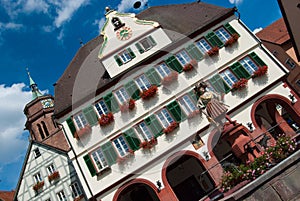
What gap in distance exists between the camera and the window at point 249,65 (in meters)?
19.8

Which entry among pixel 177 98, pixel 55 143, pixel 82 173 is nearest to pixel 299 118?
pixel 177 98

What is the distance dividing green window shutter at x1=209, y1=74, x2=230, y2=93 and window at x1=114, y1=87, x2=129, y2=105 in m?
5.72

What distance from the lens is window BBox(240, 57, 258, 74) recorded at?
65.1 ft

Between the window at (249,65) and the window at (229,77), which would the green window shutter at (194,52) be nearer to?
the window at (229,77)

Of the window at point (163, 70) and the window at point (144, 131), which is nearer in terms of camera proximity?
the window at point (144, 131)

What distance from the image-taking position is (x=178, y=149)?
18.9 m

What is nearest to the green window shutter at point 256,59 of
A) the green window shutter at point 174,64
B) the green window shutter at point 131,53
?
the green window shutter at point 174,64

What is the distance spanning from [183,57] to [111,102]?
5.79 meters

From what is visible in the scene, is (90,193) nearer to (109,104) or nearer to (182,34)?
(109,104)

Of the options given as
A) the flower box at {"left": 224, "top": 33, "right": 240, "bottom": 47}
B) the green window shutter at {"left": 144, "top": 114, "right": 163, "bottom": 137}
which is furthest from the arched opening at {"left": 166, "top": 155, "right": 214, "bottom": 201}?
the flower box at {"left": 224, "top": 33, "right": 240, "bottom": 47}

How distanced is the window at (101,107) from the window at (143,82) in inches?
108

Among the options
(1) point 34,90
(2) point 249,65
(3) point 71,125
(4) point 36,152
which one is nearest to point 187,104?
(2) point 249,65

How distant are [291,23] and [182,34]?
8.65 m

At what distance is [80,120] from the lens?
20406mm
